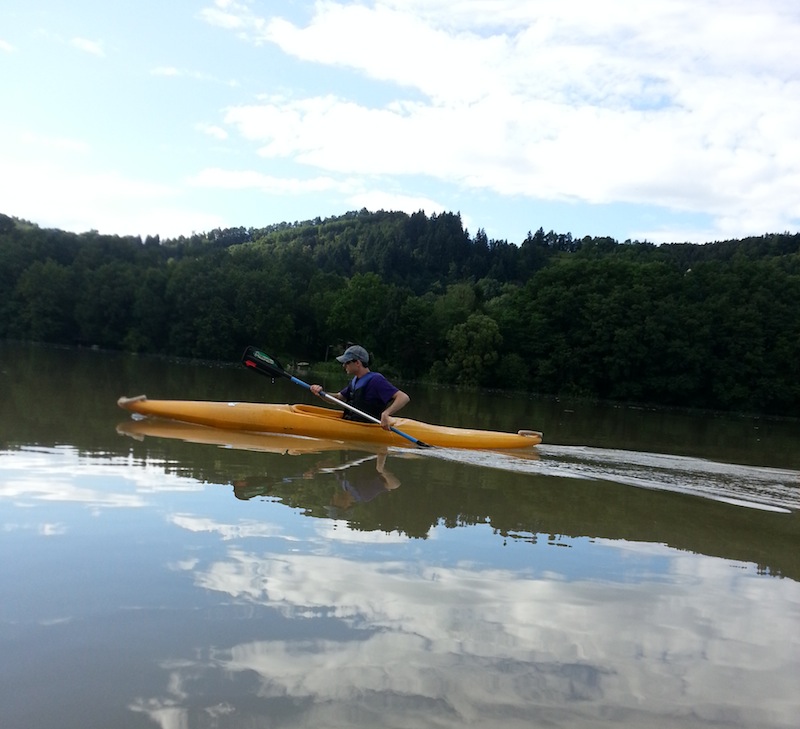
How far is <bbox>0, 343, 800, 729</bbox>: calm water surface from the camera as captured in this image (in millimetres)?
2803

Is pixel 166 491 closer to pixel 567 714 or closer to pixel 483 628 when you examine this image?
pixel 483 628

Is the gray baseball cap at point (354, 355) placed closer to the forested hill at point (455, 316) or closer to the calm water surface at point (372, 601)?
the calm water surface at point (372, 601)

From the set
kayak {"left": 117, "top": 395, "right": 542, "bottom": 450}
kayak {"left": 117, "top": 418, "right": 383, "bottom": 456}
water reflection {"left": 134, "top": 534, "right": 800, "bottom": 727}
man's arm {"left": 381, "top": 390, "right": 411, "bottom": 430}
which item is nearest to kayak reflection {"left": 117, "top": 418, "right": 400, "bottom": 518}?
kayak {"left": 117, "top": 418, "right": 383, "bottom": 456}

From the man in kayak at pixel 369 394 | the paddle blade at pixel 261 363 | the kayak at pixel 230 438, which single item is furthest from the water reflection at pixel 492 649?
the paddle blade at pixel 261 363

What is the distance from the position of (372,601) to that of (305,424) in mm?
6372

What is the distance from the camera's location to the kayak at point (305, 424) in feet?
32.7

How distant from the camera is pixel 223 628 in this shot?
3279 mm

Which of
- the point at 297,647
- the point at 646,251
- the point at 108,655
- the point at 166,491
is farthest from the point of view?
the point at 646,251

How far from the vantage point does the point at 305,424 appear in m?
9.99

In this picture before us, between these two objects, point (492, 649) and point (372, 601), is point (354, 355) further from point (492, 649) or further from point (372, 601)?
point (492, 649)

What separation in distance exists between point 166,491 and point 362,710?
3.51m

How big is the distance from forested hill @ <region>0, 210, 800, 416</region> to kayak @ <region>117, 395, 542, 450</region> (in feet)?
113

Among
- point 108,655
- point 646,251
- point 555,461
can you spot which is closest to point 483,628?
point 108,655

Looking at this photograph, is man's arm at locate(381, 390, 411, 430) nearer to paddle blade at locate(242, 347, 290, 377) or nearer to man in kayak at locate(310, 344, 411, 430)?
man in kayak at locate(310, 344, 411, 430)
